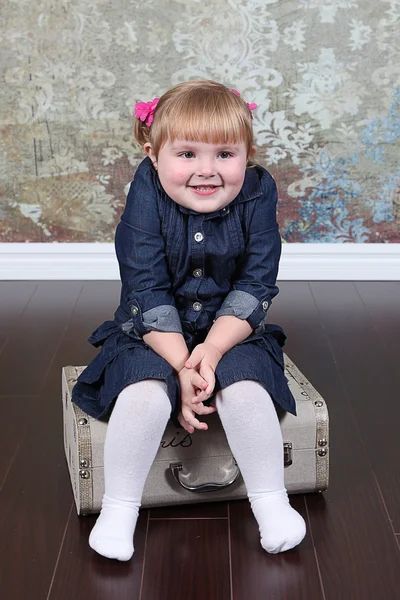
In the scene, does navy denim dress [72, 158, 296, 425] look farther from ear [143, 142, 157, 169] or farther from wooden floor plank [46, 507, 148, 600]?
wooden floor plank [46, 507, 148, 600]

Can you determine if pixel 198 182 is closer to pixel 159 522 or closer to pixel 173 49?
pixel 159 522

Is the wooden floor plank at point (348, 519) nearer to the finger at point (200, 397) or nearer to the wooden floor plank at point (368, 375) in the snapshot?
the wooden floor plank at point (368, 375)

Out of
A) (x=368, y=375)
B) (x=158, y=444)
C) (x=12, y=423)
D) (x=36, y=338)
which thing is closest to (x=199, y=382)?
(x=158, y=444)

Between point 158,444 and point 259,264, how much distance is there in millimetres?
357

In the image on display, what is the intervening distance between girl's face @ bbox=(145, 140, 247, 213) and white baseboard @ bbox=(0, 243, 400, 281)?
4.64 feet

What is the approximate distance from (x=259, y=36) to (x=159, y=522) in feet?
5.61

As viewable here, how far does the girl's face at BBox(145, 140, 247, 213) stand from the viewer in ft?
4.77

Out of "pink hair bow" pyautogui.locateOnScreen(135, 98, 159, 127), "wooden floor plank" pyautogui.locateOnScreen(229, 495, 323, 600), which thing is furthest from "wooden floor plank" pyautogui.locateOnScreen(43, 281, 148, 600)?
"pink hair bow" pyautogui.locateOnScreen(135, 98, 159, 127)

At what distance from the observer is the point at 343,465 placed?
169 centimetres

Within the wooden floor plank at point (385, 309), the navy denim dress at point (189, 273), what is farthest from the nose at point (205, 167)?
the wooden floor plank at point (385, 309)

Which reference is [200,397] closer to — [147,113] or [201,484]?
[201,484]

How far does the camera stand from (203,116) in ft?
4.70

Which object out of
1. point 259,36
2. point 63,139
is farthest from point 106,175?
point 259,36

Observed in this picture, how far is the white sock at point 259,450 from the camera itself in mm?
1405
